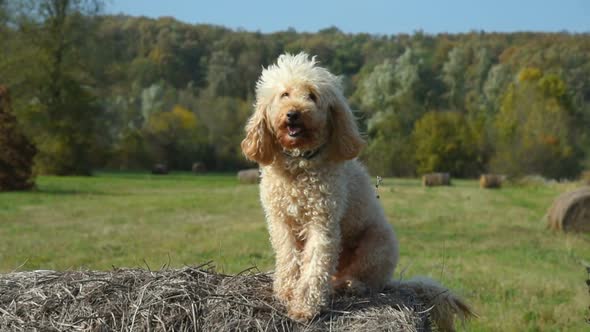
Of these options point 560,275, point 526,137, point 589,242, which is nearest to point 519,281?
point 560,275

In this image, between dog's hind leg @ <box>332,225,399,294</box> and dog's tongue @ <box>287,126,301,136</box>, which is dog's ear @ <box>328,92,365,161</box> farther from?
dog's hind leg @ <box>332,225,399,294</box>

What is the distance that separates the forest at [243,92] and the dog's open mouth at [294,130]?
33.7 metres

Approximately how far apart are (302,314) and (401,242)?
10083 millimetres

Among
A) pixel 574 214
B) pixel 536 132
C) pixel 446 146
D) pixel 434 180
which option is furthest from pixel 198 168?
pixel 574 214

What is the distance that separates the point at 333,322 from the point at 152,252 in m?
8.42

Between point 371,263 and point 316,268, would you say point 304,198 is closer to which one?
point 316,268

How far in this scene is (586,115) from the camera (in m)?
52.7

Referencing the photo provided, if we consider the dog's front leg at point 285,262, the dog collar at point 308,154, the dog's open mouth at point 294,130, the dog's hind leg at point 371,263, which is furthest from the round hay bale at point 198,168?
the dog's open mouth at point 294,130

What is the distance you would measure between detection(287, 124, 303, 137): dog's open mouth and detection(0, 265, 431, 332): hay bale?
118cm

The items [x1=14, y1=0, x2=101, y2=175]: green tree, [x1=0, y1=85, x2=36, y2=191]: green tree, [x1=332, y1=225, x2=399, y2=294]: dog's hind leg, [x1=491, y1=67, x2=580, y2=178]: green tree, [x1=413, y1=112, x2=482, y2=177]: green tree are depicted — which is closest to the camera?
[x1=332, y1=225, x2=399, y2=294]: dog's hind leg

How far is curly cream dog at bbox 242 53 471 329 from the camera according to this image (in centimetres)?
455

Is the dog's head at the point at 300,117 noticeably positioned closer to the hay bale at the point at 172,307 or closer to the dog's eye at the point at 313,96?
the dog's eye at the point at 313,96

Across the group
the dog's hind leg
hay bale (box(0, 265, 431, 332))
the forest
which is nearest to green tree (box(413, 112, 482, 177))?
the forest

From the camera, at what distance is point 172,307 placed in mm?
4555
